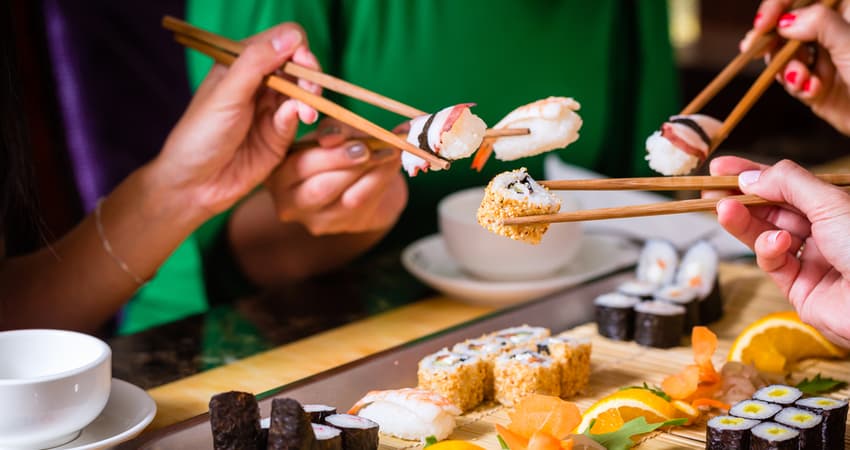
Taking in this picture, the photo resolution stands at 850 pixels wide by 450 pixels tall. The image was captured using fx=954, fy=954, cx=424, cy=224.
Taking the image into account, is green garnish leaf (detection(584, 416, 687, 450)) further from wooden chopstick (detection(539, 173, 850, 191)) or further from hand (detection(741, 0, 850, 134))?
hand (detection(741, 0, 850, 134))

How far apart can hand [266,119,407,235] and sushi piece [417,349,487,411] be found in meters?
0.49

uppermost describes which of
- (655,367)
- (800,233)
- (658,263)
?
(800,233)

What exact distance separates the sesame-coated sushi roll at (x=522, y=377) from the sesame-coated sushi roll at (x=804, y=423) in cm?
37

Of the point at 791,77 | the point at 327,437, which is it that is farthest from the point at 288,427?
the point at 791,77

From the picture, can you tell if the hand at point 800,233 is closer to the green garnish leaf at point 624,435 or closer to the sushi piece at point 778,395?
the sushi piece at point 778,395

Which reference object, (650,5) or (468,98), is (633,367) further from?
(650,5)

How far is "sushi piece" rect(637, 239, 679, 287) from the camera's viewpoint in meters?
2.09

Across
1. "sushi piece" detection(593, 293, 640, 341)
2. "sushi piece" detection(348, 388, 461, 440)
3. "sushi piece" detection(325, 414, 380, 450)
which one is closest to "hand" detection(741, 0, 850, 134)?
"sushi piece" detection(593, 293, 640, 341)

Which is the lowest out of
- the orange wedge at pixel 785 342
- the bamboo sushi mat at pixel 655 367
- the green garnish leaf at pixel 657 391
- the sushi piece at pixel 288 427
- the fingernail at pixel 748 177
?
the bamboo sushi mat at pixel 655 367

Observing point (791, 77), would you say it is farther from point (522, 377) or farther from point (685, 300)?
point (522, 377)

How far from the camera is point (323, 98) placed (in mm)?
1587

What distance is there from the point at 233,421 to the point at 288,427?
85mm

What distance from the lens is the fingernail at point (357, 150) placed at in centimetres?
187

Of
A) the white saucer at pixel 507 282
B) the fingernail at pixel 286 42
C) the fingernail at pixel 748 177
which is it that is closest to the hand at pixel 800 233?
the fingernail at pixel 748 177
